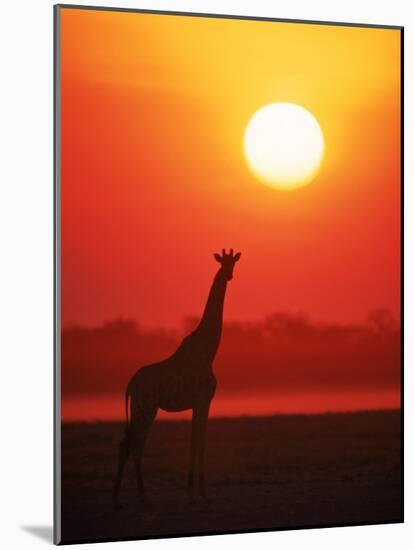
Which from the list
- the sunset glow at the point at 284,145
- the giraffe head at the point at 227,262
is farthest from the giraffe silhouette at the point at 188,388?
the sunset glow at the point at 284,145

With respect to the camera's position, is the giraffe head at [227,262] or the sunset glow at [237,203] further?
the giraffe head at [227,262]

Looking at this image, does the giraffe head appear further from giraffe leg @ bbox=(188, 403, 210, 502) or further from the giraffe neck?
giraffe leg @ bbox=(188, 403, 210, 502)

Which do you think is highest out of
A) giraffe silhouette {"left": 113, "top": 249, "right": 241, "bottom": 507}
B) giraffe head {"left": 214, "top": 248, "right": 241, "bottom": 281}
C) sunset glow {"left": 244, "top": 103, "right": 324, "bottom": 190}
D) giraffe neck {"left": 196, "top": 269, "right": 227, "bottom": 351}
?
sunset glow {"left": 244, "top": 103, "right": 324, "bottom": 190}

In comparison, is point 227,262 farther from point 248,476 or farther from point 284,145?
point 248,476

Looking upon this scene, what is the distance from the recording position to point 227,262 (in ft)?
29.6

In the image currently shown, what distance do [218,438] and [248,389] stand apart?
1.12 ft

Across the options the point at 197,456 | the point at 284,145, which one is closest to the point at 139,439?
the point at 197,456

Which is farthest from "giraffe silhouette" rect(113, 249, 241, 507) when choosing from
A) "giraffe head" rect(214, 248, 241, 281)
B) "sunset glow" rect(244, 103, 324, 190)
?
"sunset glow" rect(244, 103, 324, 190)

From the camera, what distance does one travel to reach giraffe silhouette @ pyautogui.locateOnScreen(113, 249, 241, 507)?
349 inches

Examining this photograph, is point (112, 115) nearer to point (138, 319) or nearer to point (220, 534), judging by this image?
point (138, 319)

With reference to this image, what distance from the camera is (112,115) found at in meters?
8.81

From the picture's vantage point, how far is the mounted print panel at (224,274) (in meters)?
8.77

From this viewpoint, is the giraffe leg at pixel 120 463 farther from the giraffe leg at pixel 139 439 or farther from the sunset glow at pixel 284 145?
the sunset glow at pixel 284 145

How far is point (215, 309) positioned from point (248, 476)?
1011 millimetres
